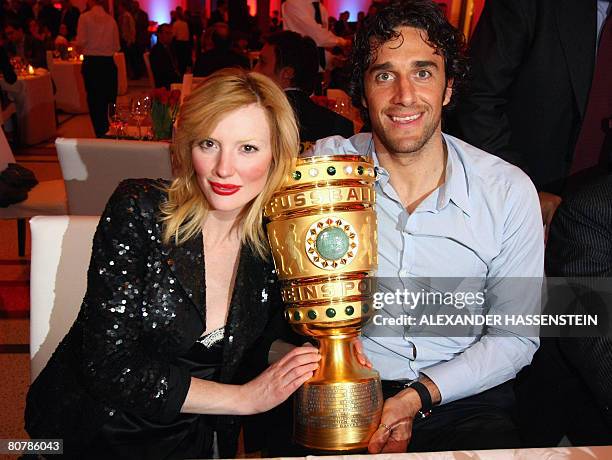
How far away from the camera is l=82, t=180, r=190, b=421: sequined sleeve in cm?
151

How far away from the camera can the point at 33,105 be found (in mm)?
7309

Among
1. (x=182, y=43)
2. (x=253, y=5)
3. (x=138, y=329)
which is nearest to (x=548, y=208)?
(x=138, y=329)

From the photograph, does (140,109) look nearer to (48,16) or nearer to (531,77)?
(531,77)

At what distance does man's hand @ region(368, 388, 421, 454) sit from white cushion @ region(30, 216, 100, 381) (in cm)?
74

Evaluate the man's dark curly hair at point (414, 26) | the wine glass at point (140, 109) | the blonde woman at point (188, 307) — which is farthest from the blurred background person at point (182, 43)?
the blonde woman at point (188, 307)

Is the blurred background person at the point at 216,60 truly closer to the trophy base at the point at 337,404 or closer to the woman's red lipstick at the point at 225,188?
the woman's red lipstick at the point at 225,188

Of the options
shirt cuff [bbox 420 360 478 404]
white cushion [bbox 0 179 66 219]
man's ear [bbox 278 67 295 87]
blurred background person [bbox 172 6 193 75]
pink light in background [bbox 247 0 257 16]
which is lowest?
shirt cuff [bbox 420 360 478 404]

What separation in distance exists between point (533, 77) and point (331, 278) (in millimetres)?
1470

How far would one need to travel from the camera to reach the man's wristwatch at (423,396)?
5.46ft

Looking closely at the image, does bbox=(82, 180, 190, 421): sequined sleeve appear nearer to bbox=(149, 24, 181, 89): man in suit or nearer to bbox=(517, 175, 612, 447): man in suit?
bbox=(517, 175, 612, 447): man in suit

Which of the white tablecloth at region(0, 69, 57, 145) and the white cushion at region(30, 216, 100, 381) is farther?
the white tablecloth at region(0, 69, 57, 145)

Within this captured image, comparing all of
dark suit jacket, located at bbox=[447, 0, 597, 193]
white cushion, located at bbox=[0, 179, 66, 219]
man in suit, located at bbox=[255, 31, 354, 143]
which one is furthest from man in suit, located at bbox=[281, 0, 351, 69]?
dark suit jacket, located at bbox=[447, 0, 597, 193]

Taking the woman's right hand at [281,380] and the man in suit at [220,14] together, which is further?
the man in suit at [220,14]

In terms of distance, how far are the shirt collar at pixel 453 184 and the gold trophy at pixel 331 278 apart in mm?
356
